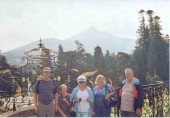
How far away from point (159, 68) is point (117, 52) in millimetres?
1947

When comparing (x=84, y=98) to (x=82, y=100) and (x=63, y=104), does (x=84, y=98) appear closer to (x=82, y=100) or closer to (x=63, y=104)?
(x=82, y=100)

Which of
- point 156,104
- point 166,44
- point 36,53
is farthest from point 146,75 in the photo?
point 36,53

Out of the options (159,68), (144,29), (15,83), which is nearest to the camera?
(15,83)

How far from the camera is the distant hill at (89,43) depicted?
6.23 metres

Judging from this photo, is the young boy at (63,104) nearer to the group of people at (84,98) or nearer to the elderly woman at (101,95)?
the group of people at (84,98)

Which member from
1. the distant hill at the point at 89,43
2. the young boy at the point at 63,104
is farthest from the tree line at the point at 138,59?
the young boy at the point at 63,104

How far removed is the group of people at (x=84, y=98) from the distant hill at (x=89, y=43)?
6.60ft

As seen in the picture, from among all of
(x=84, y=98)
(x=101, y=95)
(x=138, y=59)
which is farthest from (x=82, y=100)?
(x=138, y=59)

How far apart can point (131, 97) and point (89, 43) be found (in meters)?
4.02

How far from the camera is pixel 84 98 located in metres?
4.20

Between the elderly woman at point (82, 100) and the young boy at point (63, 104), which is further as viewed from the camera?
the young boy at point (63, 104)

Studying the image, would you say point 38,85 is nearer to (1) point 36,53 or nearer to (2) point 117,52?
(1) point 36,53

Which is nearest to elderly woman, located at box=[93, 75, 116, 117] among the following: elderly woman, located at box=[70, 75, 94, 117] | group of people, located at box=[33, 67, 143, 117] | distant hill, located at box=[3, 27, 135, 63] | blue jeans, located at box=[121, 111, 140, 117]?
group of people, located at box=[33, 67, 143, 117]

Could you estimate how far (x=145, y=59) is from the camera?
868 cm
